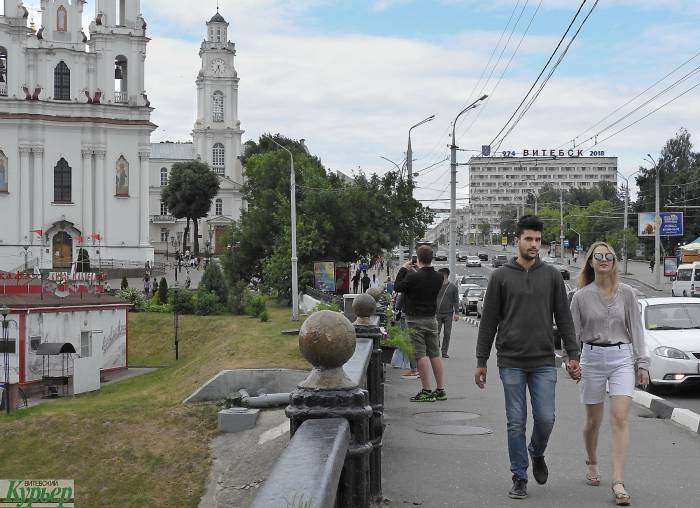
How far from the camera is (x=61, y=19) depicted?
79125 millimetres

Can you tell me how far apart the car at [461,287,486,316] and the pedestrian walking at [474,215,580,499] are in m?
33.8

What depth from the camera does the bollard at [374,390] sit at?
22.7ft

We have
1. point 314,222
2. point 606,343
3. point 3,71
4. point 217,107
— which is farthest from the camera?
point 217,107

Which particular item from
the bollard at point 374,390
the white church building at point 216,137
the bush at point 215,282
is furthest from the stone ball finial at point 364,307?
the white church building at point 216,137

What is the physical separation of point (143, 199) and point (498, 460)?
70.3 meters

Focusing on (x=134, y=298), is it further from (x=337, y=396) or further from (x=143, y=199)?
(x=337, y=396)

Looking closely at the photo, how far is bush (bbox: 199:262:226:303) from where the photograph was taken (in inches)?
1811

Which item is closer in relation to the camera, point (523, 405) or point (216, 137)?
point (523, 405)

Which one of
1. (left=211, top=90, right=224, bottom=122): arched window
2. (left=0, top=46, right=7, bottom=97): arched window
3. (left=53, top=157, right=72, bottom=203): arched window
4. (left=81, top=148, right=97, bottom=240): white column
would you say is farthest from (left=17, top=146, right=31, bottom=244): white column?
(left=211, top=90, right=224, bottom=122): arched window

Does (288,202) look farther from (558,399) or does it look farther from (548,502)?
(548,502)

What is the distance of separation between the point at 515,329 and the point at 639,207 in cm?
9961

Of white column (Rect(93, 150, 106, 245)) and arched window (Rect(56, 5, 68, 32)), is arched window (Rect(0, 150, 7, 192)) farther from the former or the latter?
arched window (Rect(56, 5, 68, 32))

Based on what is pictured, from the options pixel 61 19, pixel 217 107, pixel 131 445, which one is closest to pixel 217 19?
pixel 217 107

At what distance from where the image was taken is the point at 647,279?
2918 inches
